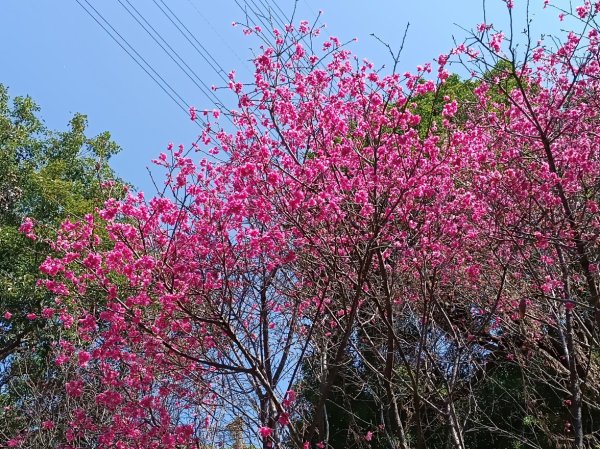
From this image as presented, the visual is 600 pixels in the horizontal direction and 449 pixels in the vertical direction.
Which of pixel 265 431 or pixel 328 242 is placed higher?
pixel 328 242

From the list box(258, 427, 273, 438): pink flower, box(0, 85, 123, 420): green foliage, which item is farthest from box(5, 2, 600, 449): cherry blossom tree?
box(0, 85, 123, 420): green foliage

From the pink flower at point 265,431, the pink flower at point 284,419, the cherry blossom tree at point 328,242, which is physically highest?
the cherry blossom tree at point 328,242

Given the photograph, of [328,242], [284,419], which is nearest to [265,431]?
[284,419]

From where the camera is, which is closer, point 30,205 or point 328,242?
point 328,242

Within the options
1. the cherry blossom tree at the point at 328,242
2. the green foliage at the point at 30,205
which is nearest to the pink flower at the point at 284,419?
the cherry blossom tree at the point at 328,242

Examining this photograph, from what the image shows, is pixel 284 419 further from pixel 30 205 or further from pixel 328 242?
pixel 30 205

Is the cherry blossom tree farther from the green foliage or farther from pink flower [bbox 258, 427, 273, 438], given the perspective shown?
the green foliage

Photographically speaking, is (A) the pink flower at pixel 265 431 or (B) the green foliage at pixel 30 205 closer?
(A) the pink flower at pixel 265 431

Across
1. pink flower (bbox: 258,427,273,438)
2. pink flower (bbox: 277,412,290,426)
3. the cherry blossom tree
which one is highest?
the cherry blossom tree

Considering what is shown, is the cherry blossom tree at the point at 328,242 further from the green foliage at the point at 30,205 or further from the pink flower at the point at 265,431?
the green foliage at the point at 30,205

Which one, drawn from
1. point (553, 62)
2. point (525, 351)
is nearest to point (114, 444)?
point (525, 351)

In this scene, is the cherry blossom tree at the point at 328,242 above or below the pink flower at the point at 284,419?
above

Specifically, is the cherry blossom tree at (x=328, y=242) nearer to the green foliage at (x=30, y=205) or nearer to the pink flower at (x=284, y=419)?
the pink flower at (x=284, y=419)

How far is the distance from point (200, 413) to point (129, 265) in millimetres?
2084
